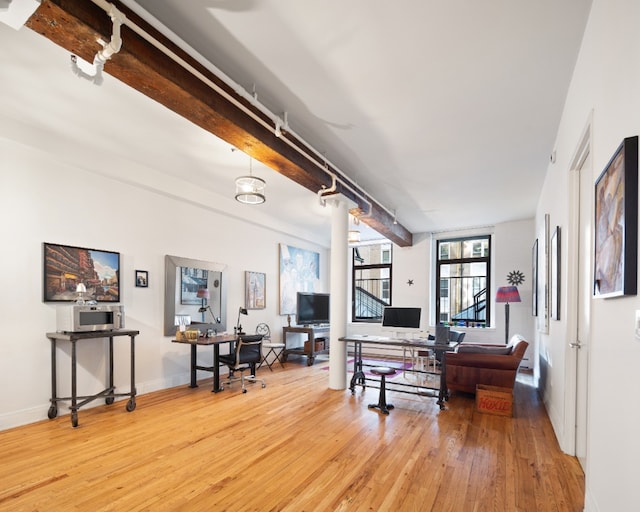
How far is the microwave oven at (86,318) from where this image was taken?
149 inches

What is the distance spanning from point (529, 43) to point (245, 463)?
3.75 m

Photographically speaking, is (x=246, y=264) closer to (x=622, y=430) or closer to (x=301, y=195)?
(x=301, y=195)

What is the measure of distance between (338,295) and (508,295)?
12.1ft

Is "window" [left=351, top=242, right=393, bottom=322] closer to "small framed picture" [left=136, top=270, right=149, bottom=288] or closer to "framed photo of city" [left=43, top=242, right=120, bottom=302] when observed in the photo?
"small framed picture" [left=136, top=270, right=149, bottom=288]

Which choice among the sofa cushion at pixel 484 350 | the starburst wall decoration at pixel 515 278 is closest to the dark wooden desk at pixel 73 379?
the sofa cushion at pixel 484 350

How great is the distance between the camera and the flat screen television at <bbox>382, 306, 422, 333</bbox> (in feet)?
15.2

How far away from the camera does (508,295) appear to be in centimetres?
680

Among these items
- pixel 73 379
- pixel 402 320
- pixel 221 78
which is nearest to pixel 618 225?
pixel 221 78

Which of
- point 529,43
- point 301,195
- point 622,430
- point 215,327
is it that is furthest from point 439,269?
point 622,430

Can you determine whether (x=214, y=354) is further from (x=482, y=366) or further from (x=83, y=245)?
(x=482, y=366)

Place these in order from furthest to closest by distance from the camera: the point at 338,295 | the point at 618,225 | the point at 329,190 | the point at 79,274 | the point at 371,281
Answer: the point at 371,281
the point at 338,295
the point at 329,190
the point at 79,274
the point at 618,225

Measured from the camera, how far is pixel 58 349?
13.1ft

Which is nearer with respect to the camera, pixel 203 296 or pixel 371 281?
pixel 203 296

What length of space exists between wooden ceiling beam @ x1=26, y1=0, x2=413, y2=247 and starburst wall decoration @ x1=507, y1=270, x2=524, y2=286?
5.38 m
